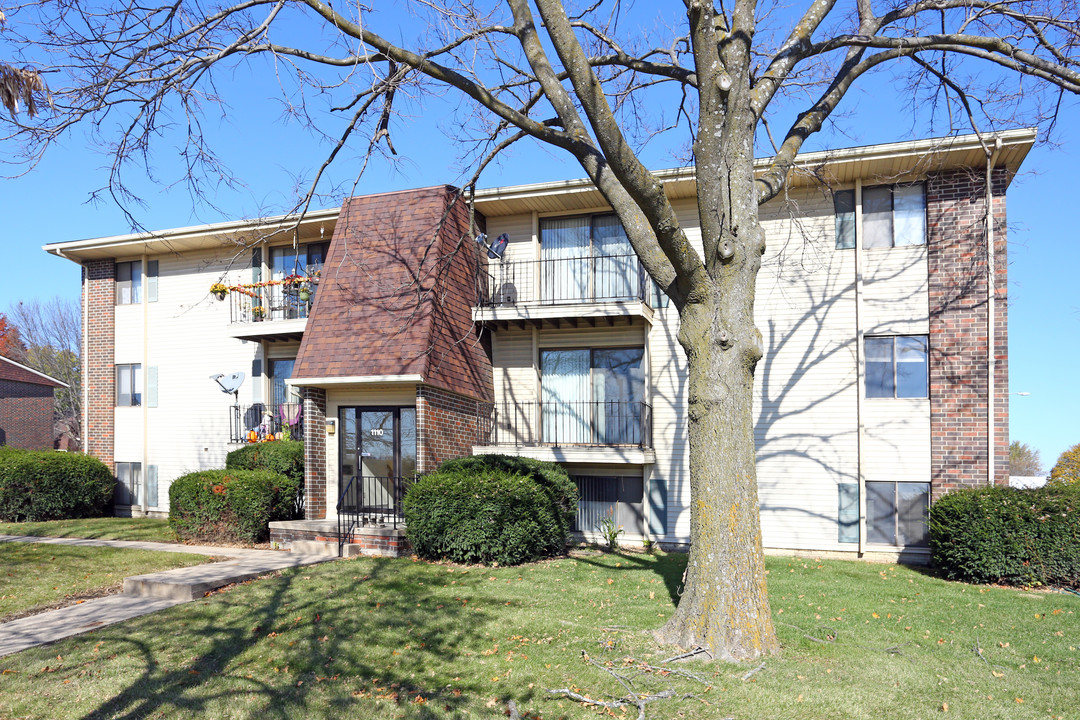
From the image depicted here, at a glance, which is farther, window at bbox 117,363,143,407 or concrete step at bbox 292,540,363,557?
window at bbox 117,363,143,407

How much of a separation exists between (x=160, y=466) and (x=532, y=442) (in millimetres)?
9980

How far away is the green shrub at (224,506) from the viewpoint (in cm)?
1268

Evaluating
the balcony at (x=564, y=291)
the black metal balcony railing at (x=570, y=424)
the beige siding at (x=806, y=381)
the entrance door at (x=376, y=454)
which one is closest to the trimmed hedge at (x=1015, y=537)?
the beige siding at (x=806, y=381)

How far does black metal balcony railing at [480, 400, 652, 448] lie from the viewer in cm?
1415

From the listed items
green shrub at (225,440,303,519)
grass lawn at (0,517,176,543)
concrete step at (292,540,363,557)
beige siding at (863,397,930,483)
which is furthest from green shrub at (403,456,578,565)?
beige siding at (863,397,930,483)

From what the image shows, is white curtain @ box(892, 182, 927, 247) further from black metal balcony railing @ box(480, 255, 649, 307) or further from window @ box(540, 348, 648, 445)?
window @ box(540, 348, 648, 445)

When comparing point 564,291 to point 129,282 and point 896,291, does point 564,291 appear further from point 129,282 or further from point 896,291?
point 129,282

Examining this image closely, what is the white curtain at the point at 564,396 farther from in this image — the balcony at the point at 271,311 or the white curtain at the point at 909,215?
the white curtain at the point at 909,215

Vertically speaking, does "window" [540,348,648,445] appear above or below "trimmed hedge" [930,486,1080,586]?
above

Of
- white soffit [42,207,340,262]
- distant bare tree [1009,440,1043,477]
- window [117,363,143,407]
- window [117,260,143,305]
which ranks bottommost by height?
distant bare tree [1009,440,1043,477]

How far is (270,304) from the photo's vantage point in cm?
1662

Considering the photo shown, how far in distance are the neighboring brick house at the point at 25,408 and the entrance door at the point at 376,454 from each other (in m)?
18.6

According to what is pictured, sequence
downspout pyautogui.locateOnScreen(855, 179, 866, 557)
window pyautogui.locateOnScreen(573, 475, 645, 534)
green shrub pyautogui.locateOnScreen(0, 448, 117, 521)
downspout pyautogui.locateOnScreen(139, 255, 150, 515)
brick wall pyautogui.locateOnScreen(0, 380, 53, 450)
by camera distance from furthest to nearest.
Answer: brick wall pyautogui.locateOnScreen(0, 380, 53, 450), downspout pyautogui.locateOnScreen(139, 255, 150, 515), green shrub pyautogui.locateOnScreen(0, 448, 117, 521), window pyautogui.locateOnScreen(573, 475, 645, 534), downspout pyautogui.locateOnScreen(855, 179, 866, 557)

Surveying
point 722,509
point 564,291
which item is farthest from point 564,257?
point 722,509
